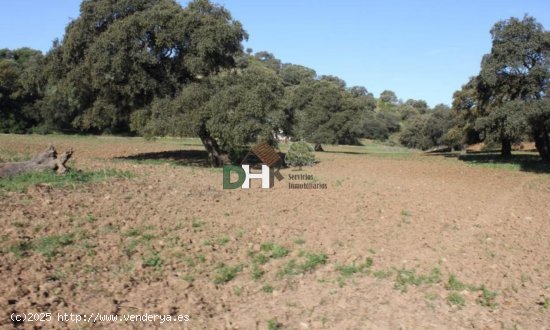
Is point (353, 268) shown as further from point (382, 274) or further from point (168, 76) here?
point (168, 76)

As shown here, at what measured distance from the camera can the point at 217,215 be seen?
10.2 meters

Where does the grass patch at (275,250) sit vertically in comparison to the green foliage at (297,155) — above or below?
below

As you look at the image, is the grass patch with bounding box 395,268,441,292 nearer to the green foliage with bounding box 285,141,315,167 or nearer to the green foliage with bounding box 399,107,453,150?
the green foliage with bounding box 285,141,315,167

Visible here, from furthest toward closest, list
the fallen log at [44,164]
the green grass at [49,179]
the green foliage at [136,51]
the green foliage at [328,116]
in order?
the green foliage at [328,116]
the green foliage at [136,51]
the fallen log at [44,164]
the green grass at [49,179]

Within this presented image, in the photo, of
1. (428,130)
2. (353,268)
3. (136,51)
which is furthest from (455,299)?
(428,130)

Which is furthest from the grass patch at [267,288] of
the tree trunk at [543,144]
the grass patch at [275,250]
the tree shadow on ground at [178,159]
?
the tree trunk at [543,144]

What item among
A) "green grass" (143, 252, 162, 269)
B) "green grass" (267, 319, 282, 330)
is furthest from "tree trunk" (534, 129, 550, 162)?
"green grass" (267, 319, 282, 330)

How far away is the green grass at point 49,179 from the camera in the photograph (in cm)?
1088

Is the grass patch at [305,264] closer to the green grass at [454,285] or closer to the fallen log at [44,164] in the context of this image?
the green grass at [454,285]

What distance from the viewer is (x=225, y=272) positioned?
7.02 m

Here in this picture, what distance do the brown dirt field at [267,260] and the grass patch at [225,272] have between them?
0.21 ft

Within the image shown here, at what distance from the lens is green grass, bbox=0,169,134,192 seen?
428 inches

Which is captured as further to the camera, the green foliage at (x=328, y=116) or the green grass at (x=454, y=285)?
the green foliage at (x=328, y=116)

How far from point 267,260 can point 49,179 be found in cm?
697
